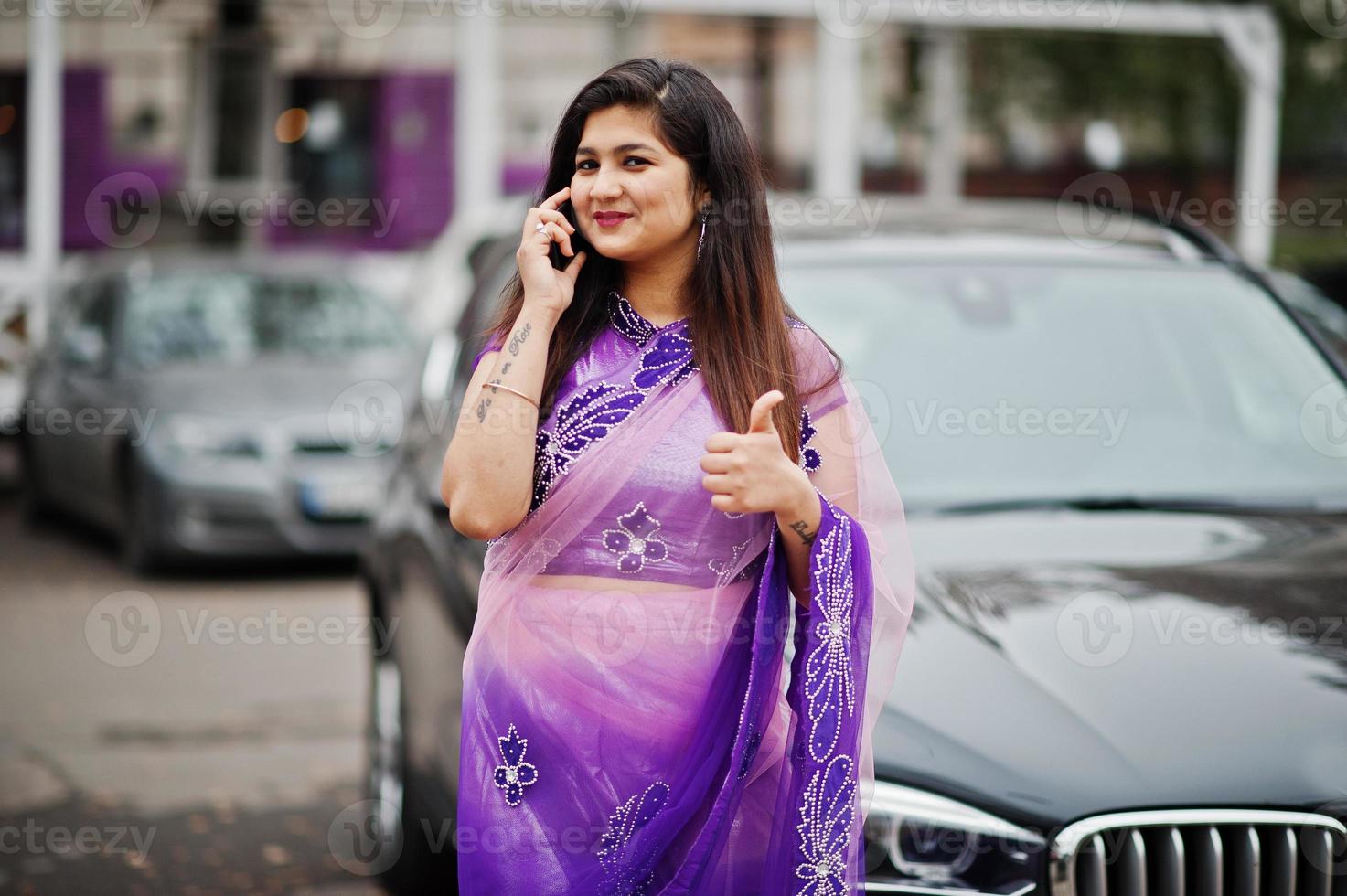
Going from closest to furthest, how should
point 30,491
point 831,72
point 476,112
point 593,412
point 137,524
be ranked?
1. point 593,412
2. point 137,524
3. point 30,491
4. point 476,112
5. point 831,72

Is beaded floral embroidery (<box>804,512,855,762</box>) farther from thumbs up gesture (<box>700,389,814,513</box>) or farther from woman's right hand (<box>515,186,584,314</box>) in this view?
woman's right hand (<box>515,186,584,314</box>)

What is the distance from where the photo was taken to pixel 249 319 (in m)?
9.77

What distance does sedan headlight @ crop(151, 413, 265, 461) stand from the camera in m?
8.55

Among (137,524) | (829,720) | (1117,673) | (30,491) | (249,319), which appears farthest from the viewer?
(30,491)

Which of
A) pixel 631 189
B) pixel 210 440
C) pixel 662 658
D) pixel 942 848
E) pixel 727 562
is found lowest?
pixel 210 440

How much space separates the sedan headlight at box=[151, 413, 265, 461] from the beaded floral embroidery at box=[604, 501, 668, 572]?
646cm

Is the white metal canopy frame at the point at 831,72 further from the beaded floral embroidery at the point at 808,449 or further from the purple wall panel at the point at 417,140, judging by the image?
the beaded floral embroidery at the point at 808,449

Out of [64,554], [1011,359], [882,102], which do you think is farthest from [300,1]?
[1011,359]

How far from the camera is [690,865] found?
7.72 feet

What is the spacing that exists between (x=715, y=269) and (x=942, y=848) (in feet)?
3.22

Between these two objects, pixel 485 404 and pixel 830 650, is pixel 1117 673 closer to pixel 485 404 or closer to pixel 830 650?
pixel 830 650

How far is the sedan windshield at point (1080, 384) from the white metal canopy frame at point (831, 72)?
30.2ft

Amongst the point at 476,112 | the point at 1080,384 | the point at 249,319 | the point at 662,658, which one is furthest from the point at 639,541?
the point at 476,112

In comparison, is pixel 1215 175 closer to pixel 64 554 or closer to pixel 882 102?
pixel 882 102
